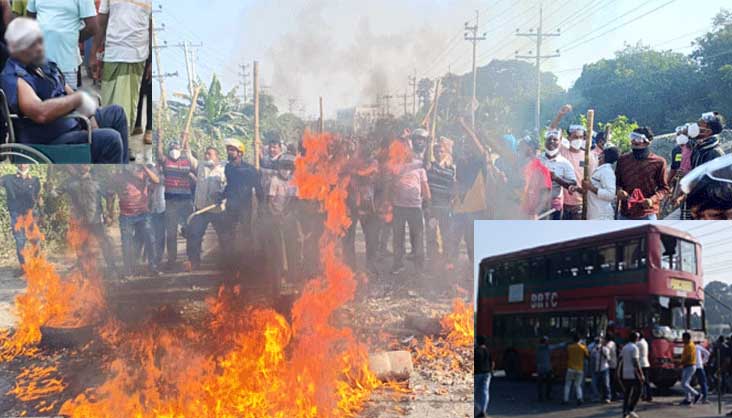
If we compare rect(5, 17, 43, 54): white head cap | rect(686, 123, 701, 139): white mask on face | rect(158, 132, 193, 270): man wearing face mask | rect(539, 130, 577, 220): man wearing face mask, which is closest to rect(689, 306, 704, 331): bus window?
rect(539, 130, 577, 220): man wearing face mask

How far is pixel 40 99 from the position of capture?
28.2 ft

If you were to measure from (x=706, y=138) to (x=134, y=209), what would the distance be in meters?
6.80

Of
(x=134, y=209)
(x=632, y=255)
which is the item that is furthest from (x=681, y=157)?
(x=134, y=209)

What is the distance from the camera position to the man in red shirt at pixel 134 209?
29.2 ft

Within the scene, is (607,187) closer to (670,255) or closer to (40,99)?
(670,255)

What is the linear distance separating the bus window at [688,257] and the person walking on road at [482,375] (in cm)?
192

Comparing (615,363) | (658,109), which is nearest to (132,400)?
(615,363)

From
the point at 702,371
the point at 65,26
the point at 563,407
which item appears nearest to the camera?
the point at 702,371

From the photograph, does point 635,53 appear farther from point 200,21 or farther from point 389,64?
point 200,21

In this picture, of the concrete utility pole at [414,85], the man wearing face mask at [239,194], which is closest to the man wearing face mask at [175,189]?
the man wearing face mask at [239,194]

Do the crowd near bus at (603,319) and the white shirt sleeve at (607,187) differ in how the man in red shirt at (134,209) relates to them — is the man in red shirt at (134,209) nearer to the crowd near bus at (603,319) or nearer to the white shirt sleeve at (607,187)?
the crowd near bus at (603,319)

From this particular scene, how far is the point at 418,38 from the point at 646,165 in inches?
122

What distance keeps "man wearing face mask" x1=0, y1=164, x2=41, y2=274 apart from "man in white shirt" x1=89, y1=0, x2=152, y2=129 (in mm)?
1319

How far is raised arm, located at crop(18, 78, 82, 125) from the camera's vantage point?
28.0 ft
